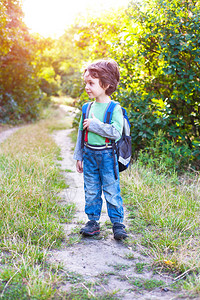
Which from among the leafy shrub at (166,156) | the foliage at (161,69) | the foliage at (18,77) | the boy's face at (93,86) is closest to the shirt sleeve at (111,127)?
the boy's face at (93,86)

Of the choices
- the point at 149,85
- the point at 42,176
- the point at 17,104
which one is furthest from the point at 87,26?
the point at 17,104

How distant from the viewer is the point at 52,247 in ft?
8.77

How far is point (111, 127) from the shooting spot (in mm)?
2727

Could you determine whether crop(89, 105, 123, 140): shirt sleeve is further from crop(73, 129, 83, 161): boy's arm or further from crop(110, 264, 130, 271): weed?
crop(110, 264, 130, 271): weed

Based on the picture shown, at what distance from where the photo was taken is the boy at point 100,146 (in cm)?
277

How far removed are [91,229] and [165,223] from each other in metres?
0.79

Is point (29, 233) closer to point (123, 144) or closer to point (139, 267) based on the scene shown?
point (139, 267)

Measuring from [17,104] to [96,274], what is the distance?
13.7m

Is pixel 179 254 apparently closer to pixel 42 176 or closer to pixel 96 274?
pixel 96 274

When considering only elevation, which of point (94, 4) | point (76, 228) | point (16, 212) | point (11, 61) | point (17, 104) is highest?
point (94, 4)

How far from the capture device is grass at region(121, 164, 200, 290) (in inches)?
92.0

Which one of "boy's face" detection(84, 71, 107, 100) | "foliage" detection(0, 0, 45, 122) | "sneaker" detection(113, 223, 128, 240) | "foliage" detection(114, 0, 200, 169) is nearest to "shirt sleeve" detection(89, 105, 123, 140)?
"boy's face" detection(84, 71, 107, 100)

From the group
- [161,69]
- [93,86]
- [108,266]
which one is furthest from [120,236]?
[161,69]

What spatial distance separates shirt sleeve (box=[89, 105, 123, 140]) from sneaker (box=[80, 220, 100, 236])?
0.94m
